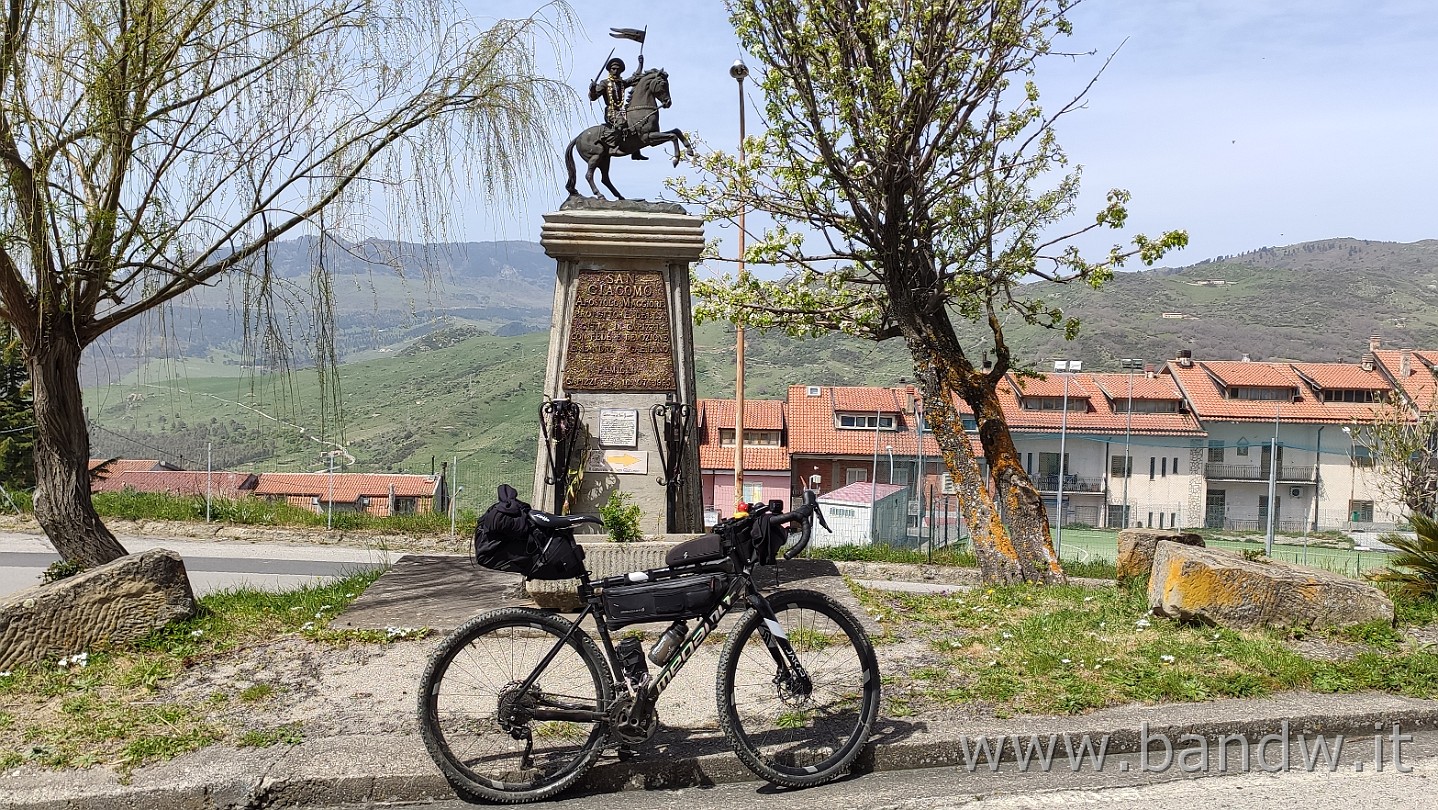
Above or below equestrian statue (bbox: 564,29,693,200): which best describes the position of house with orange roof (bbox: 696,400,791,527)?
below

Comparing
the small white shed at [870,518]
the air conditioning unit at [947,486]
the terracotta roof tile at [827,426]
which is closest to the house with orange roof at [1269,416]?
the terracotta roof tile at [827,426]

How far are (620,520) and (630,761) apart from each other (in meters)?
3.96

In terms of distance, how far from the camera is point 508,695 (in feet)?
15.3

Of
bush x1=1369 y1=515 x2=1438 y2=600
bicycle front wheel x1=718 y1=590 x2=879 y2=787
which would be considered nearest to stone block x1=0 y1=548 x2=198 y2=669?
bicycle front wheel x1=718 y1=590 x2=879 y2=787

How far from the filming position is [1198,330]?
13050cm

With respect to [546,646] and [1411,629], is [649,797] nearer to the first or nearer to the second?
[546,646]

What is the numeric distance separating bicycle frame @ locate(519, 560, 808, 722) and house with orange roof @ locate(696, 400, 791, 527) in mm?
39345

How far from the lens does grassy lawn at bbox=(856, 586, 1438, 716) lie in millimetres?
5668

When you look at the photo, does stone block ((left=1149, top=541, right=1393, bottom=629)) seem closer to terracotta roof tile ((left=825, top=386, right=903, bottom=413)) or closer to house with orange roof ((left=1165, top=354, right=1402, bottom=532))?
terracotta roof tile ((left=825, top=386, right=903, bottom=413))

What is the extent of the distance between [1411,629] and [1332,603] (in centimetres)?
66

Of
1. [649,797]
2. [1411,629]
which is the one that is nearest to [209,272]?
[649,797]

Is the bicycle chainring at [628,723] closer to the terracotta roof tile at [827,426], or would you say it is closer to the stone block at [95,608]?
the stone block at [95,608]

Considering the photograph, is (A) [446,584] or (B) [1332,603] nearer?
(B) [1332,603]

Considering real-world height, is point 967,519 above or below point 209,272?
below
